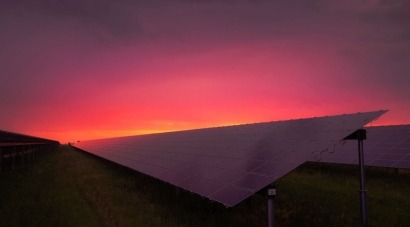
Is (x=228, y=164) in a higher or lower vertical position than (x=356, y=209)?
higher

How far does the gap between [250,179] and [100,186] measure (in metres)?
9.57

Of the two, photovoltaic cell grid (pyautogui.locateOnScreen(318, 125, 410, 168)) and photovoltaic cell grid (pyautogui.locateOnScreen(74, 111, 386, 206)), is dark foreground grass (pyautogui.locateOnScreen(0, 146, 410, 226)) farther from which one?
photovoltaic cell grid (pyautogui.locateOnScreen(318, 125, 410, 168))

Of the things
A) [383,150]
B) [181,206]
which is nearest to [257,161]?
[181,206]

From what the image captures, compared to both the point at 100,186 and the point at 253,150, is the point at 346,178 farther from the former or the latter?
the point at 100,186

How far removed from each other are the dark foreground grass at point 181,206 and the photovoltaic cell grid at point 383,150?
166cm

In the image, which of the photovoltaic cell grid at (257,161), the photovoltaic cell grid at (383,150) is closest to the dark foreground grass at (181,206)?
the photovoltaic cell grid at (257,161)

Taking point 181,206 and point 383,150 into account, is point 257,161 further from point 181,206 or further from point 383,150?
point 383,150

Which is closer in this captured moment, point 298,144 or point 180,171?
point 298,144

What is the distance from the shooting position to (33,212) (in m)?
10.3

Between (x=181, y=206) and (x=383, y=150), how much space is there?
13447 millimetres

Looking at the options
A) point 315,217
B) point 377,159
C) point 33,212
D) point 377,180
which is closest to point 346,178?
point 377,180

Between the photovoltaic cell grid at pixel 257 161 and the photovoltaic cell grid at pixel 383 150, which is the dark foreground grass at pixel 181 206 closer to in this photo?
the photovoltaic cell grid at pixel 257 161

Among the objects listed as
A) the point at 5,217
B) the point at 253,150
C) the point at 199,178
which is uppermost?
the point at 253,150

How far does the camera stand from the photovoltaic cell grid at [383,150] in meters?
17.1
